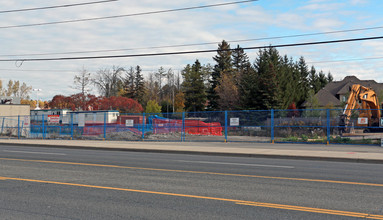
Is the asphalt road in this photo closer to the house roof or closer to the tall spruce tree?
the house roof

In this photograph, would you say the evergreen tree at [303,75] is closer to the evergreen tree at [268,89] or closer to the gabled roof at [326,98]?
the gabled roof at [326,98]

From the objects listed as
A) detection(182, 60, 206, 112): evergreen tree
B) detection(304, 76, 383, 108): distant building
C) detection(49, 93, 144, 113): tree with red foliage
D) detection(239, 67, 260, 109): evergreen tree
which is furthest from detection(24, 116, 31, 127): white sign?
detection(182, 60, 206, 112): evergreen tree

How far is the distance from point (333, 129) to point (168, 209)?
26.1 meters

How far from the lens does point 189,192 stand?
857 centimetres

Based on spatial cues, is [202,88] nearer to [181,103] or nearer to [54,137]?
[181,103]

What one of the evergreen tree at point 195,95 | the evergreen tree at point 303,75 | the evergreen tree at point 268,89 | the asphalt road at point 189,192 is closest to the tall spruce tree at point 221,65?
the evergreen tree at point 195,95

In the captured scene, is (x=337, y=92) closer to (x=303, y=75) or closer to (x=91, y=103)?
(x=303, y=75)

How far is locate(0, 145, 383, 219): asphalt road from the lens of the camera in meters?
6.80

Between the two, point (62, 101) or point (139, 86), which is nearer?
point (62, 101)

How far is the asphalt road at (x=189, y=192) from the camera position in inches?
268

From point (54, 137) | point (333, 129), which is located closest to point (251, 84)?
point (333, 129)

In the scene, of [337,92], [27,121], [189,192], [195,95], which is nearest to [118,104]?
[195,95]

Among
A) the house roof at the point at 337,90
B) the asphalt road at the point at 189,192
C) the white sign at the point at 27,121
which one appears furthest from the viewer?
the house roof at the point at 337,90

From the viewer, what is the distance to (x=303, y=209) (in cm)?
698
